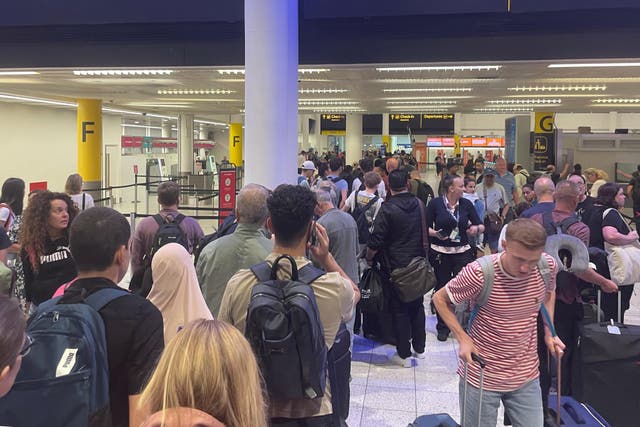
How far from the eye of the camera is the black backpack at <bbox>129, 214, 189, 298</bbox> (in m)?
3.37

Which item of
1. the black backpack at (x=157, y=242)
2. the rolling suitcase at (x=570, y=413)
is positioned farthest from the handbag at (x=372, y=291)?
the rolling suitcase at (x=570, y=413)

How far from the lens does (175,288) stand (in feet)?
8.55

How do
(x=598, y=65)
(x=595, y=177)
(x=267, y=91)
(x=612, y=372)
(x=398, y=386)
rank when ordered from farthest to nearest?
(x=595, y=177) → (x=598, y=65) → (x=267, y=91) → (x=398, y=386) → (x=612, y=372)

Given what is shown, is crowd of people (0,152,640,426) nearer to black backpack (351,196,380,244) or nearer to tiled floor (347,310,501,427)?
tiled floor (347,310,501,427)

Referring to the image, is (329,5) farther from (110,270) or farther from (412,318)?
A: (110,270)

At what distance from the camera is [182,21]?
8438 millimetres

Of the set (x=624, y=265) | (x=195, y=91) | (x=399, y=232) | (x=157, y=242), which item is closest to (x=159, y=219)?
(x=157, y=242)

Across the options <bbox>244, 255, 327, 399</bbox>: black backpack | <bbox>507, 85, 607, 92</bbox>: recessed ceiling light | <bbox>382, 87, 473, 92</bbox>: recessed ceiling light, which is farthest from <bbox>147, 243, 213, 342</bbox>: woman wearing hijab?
<bbox>507, 85, 607, 92</bbox>: recessed ceiling light

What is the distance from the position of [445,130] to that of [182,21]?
76.6ft

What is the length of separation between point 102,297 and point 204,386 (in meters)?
0.84

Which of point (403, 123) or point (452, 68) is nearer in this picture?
point (452, 68)

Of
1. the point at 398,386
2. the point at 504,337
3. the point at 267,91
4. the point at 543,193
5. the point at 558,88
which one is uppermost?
the point at 558,88

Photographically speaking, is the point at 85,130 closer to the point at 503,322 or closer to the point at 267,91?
the point at 267,91

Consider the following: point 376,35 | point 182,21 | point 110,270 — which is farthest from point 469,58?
point 110,270
